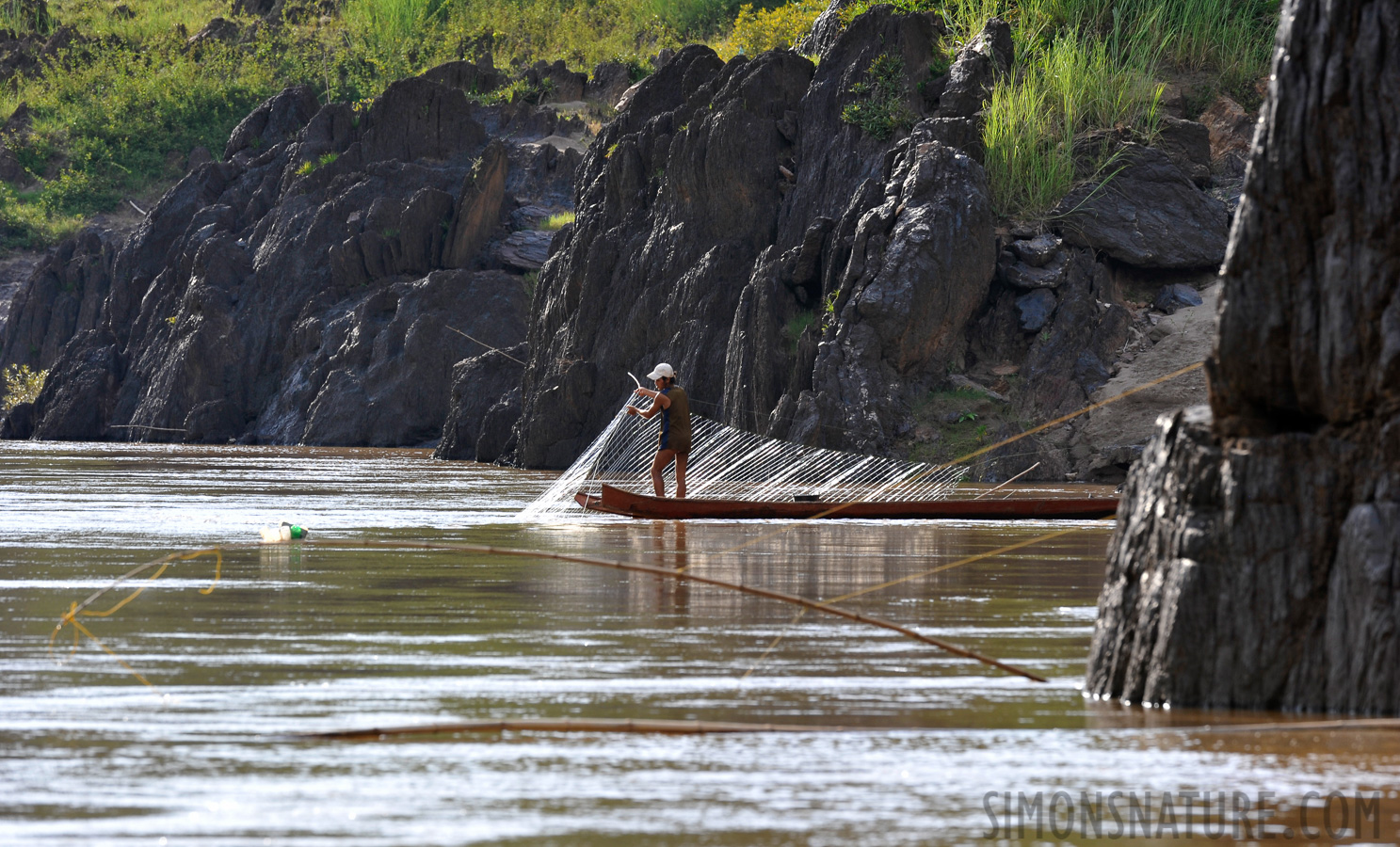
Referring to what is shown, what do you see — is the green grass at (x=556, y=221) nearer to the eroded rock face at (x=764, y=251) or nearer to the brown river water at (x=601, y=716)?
the eroded rock face at (x=764, y=251)

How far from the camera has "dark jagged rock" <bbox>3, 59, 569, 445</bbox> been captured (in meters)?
43.1

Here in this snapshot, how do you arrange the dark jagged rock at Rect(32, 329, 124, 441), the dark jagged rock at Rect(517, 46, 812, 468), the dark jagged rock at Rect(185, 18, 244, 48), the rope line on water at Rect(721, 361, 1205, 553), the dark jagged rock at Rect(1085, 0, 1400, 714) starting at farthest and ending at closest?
the dark jagged rock at Rect(185, 18, 244, 48) → the dark jagged rock at Rect(32, 329, 124, 441) → the dark jagged rock at Rect(517, 46, 812, 468) → the rope line on water at Rect(721, 361, 1205, 553) → the dark jagged rock at Rect(1085, 0, 1400, 714)

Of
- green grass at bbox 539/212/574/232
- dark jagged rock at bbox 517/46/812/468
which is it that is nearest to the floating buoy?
dark jagged rock at bbox 517/46/812/468

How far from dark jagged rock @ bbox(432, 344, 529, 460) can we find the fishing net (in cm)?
1467

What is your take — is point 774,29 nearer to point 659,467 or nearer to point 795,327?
point 795,327

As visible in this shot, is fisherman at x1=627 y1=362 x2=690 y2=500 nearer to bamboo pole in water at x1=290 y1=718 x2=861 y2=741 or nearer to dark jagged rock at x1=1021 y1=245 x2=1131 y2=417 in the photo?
dark jagged rock at x1=1021 y1=245 x2=1131 y2=417

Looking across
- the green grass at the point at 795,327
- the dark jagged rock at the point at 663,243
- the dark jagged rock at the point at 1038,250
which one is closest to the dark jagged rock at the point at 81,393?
the dark jagged rock at the point at 663,243

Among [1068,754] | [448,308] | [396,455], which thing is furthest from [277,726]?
[448,308]

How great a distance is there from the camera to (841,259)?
26328mm

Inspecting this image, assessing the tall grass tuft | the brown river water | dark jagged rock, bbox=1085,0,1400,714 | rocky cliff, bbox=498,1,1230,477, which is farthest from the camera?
the tall grass tuft

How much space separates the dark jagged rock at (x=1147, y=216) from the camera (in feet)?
86.6

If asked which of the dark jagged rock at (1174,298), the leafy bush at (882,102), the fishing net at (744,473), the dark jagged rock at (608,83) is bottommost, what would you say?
the fishing net at (744,473)

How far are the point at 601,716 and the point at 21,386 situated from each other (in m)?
52.6

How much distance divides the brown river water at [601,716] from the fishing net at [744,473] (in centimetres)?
558
